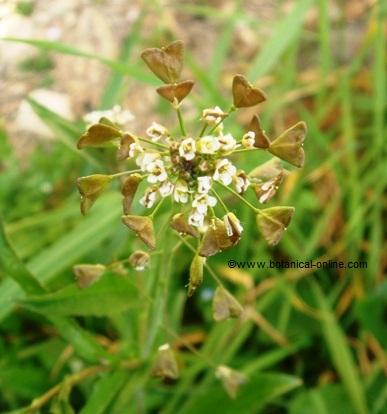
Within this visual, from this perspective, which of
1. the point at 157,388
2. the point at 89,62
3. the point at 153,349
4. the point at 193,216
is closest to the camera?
the point at 193,216

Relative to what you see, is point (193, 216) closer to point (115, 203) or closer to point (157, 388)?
point (115, 203)

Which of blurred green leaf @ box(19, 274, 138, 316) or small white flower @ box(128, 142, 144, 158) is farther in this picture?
blurred green leaf @ box(19, 274, 138, 316)

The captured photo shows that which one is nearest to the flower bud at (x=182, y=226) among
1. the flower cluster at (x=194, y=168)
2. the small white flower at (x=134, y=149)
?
the flower cluster at (x=194, y=168)

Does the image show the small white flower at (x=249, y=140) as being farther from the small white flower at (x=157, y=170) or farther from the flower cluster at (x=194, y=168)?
the small white flower at (x=157, y=170)

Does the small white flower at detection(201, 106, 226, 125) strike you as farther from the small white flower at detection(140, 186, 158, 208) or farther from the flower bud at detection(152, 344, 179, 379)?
the flower bud at detection(152, 344, 179, 379)

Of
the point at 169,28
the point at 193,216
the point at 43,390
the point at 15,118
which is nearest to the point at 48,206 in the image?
the point at 15,118

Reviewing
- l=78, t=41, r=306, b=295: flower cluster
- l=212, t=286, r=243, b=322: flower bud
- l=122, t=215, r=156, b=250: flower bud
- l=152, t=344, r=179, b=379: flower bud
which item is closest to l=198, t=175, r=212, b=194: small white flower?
l=78, t=41, r=306, b=295: flower cluster

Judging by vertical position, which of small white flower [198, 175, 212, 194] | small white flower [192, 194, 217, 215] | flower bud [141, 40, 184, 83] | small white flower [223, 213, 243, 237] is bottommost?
small white flower [223, 213, 243, 237]
